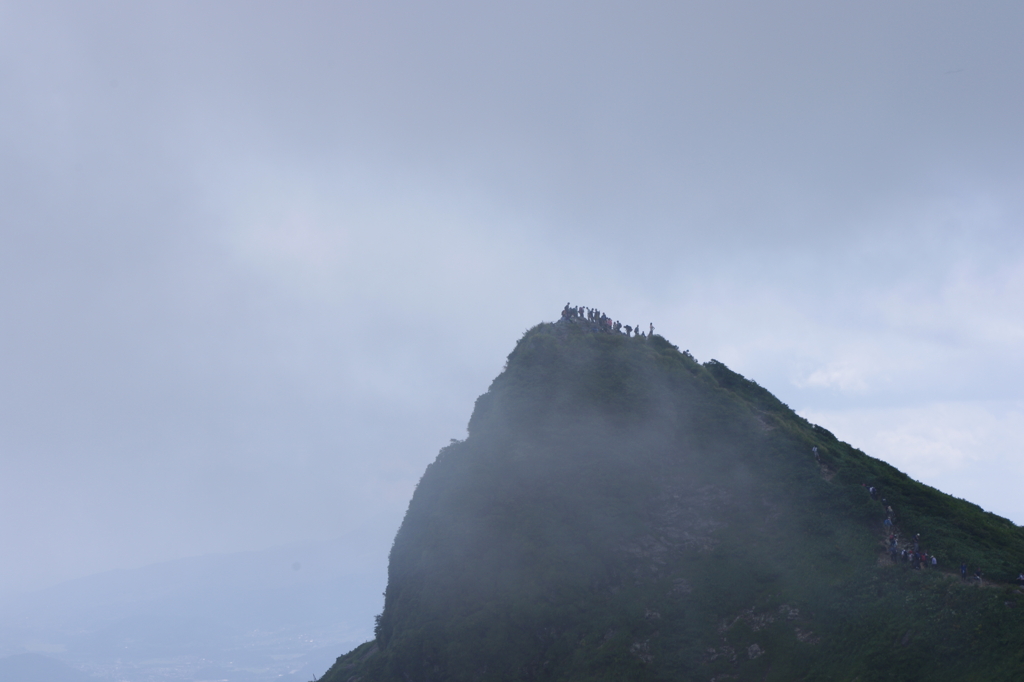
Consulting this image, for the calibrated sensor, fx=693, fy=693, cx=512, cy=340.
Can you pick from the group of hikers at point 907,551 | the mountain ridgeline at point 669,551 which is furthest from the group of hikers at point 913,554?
the mountain ridgeline at point 669,551

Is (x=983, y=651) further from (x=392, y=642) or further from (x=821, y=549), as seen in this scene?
(x=392, y=642)

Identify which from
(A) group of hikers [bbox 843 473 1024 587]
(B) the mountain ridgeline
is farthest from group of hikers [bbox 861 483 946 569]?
(B) the mountain ridgeline

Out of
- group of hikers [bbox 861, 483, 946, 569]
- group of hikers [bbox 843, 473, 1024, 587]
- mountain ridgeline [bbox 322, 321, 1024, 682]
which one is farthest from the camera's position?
group of hikers [bbox 861, 483, 946, 569]

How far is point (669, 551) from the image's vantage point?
5175cm

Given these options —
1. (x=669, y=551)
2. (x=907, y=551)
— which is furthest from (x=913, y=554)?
(x=669, y=551)

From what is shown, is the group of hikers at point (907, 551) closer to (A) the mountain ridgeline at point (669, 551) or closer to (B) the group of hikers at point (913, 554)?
(B) the group of hikers at point (913, 554)

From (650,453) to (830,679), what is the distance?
75.3 feet

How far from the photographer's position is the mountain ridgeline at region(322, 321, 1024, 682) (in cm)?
4119

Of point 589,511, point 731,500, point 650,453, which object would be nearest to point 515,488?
point 589,511

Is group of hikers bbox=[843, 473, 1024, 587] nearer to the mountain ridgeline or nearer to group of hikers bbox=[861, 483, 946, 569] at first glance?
group of hikers bbox=[861, 483, 946, 569]

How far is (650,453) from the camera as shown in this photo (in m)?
58.8

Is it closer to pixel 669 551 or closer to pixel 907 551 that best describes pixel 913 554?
pixel 907 551

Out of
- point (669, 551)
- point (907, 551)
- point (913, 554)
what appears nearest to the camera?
point (913, 554)

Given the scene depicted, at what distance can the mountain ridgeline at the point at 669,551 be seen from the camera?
41.2 m
